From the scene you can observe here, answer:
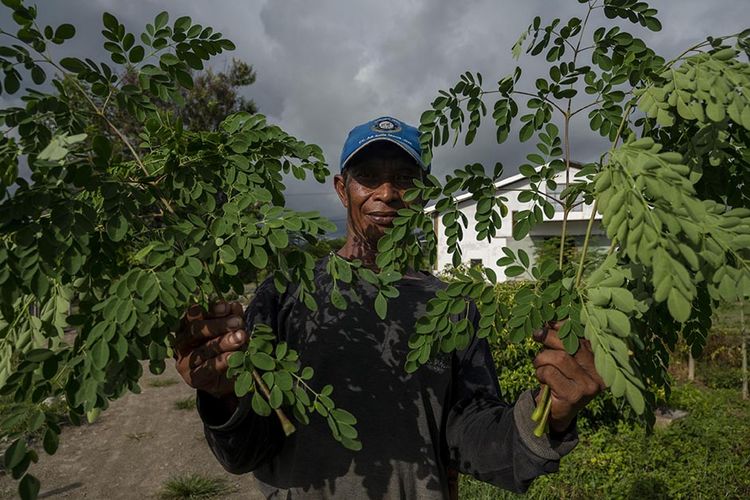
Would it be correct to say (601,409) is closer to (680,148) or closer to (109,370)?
(680,148)

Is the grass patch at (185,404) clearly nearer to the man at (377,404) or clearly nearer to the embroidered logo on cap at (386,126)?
the man at (377,404)

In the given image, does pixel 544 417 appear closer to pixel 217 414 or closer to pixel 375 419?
pixel 375 419

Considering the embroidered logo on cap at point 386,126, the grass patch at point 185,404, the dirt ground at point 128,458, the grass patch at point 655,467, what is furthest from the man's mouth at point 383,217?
the grass patch at point 185,404

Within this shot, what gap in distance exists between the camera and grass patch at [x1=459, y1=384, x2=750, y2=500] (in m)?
4.42

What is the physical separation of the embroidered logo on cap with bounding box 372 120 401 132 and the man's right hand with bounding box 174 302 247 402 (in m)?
1.13

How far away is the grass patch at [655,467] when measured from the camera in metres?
4.42

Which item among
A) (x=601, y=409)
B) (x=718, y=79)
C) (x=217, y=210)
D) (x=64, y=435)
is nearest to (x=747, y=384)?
(x=601, y=409)

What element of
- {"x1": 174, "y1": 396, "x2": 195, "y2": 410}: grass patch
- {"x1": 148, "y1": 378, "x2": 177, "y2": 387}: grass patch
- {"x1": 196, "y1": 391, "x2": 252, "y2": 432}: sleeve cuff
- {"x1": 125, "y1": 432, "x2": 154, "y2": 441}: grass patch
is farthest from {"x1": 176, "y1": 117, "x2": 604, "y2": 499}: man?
{"x1": 148, "y1": 378, "x2": 177, "y2": 387}: grass patch

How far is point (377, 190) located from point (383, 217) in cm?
13

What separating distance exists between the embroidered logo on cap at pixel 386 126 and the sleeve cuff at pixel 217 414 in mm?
1304

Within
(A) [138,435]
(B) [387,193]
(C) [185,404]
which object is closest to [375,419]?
(B) [387,193]

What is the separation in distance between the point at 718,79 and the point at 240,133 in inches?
53.0

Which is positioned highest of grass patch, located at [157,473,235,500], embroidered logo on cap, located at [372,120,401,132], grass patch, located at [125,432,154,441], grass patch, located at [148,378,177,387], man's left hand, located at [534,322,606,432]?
embroidered logo on cap, located at [372,120,401,132]

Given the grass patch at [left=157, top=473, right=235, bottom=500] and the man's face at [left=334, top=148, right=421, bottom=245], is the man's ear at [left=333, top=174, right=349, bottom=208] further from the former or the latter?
the grass patch at [left=157, top=473, right=235, bottom=500]
